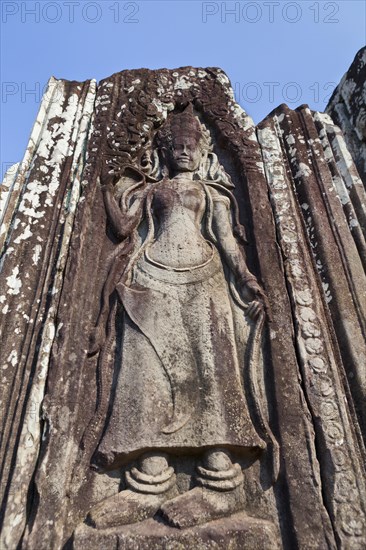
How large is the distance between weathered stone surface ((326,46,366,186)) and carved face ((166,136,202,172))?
202 cm

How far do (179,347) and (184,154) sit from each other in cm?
223

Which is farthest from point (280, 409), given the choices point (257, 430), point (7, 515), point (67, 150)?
point (67, 150)

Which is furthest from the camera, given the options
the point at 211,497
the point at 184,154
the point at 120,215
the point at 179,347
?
the point at 184,154

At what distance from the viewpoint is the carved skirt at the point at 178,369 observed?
9.70 ft

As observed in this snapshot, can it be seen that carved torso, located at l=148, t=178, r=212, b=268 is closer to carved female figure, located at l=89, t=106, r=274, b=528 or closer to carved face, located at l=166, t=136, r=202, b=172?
carved female figure, located at l=89, t=106, r=274, b=528

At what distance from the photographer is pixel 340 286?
12.4 ft

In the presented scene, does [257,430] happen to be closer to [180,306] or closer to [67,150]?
[180,306]

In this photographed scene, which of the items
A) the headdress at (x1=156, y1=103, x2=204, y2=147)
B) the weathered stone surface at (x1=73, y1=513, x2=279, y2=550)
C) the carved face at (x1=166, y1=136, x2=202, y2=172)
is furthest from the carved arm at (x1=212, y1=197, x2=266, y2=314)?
the weathered stone surface at (x1=73, y1=513, x2=279, y2=550)

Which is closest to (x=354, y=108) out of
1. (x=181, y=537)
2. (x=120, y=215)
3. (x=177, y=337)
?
(x=120, y=215)

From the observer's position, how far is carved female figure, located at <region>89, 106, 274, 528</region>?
9.34 ft

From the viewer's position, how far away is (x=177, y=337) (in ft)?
11.2

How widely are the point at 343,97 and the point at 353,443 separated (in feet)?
15.8

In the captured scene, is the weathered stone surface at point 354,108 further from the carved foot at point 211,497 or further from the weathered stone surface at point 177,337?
the carved foot at point 211,497

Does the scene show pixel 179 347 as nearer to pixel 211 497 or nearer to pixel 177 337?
pixel 177 337
